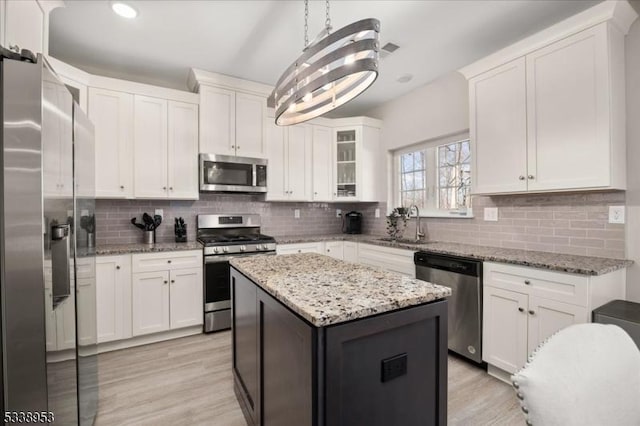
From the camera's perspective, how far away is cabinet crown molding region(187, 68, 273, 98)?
314 cm

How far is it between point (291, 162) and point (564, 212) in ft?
9.24

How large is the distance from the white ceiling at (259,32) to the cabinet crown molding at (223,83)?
8 cm

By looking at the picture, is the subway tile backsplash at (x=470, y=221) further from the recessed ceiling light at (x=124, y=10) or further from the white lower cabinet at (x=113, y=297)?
the recessed ceiling light at (x=124, y=10)

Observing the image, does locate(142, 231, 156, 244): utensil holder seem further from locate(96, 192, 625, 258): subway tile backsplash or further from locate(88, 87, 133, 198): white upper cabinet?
locate(88, 87, 133, 198): white upper cabinet

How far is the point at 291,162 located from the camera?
3.81m

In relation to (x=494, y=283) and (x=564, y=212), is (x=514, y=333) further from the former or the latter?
(x=564, y=212)

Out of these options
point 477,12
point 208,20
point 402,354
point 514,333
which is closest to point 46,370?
point 402,354

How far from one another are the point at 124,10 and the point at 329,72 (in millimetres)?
1953

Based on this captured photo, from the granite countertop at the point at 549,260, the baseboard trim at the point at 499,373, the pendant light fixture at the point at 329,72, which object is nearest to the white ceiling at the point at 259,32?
the pendant light fixture at the point at 329,72

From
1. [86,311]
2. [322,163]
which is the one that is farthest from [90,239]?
[322,163]

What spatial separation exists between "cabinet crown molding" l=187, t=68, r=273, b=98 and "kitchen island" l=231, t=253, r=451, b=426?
2.56 metres

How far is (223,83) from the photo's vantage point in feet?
10.7

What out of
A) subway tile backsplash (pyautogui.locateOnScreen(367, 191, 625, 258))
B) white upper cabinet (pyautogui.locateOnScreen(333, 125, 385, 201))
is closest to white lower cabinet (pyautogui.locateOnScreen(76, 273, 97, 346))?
white upper cabinet (pyautogui.locateOnScreen(333, 125, 385, 201))

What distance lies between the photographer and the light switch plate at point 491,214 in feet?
9.23
